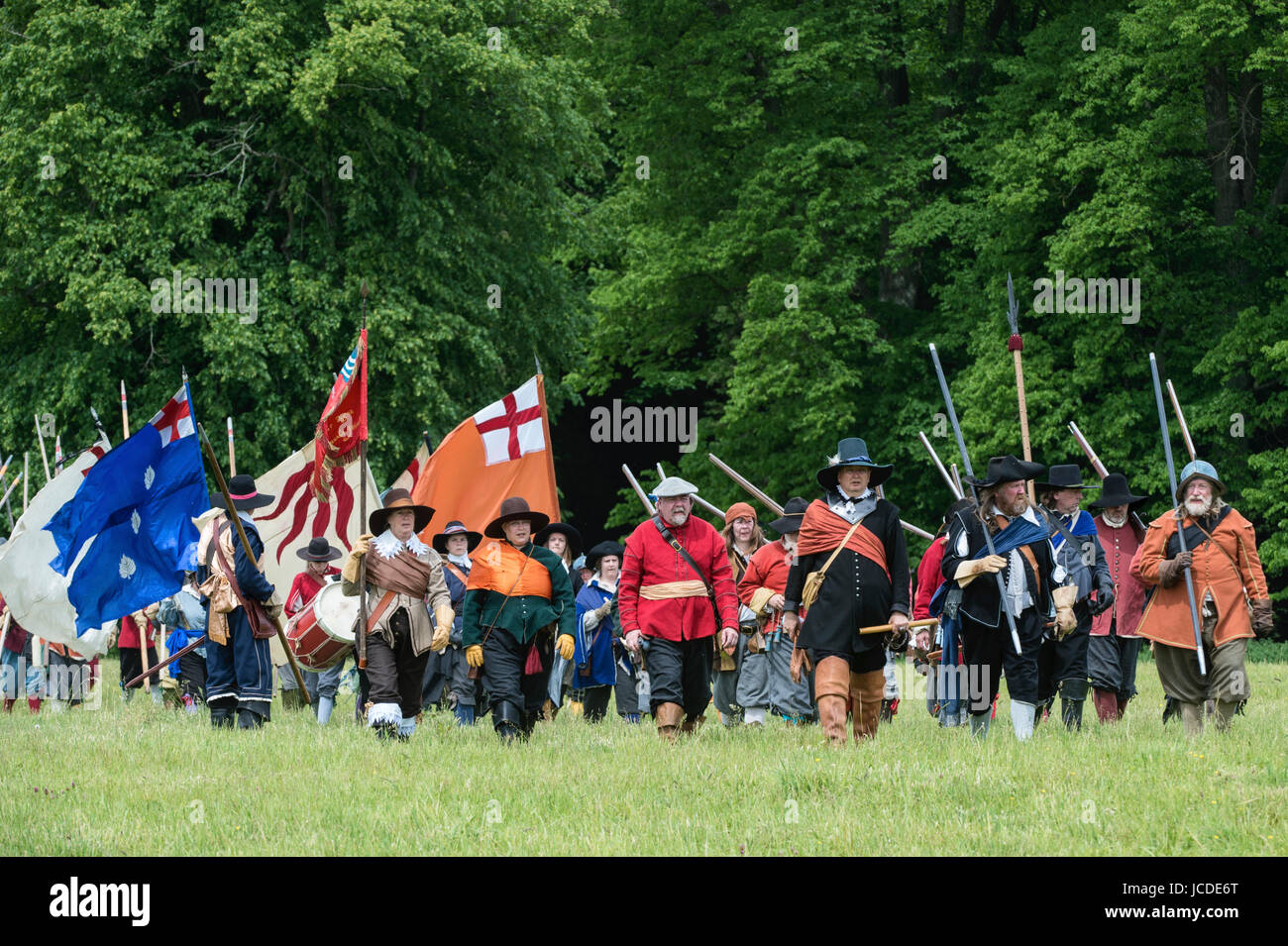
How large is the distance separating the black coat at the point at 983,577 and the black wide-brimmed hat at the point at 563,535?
13.9 ft

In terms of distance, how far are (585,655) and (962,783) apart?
6950 millimetres

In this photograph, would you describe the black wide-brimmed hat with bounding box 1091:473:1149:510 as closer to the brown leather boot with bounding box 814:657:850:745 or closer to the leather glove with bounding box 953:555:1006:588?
the leather glove with bounding box 953:555:1006:588

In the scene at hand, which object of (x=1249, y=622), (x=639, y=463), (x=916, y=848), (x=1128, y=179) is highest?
(x=1128, y=179)

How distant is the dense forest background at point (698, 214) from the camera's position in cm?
2727

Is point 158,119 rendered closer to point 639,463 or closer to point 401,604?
point 639,463

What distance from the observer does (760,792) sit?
8.85 metres

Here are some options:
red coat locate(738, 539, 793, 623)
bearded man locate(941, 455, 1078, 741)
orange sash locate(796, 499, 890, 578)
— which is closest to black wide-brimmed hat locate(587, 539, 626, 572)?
red coat locate(738, 539, 793, 623)

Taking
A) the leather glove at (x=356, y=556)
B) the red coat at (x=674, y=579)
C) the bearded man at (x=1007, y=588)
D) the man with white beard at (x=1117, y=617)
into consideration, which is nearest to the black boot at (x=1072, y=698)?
the man with white beard at (x=1117, y=617)

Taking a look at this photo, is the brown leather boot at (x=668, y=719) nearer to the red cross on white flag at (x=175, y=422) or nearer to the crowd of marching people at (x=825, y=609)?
the crowd of marching people at (x=825, y=609)

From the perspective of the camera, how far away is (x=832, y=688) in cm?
1102

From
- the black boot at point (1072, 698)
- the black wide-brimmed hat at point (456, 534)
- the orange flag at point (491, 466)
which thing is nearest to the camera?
the black boot at point (1072, 698)

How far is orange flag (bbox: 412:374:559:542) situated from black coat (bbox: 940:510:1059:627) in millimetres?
5427

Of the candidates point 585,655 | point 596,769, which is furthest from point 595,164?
point 596,769

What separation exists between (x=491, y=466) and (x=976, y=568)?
21.2ft
